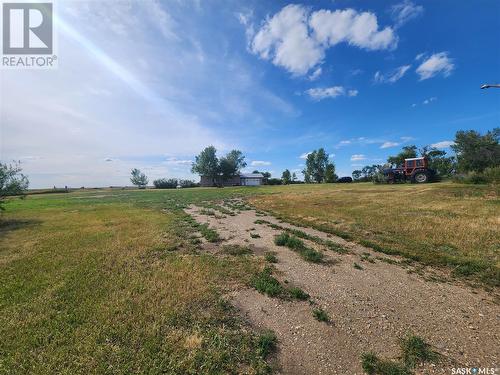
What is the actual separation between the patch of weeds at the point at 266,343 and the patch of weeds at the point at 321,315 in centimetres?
91

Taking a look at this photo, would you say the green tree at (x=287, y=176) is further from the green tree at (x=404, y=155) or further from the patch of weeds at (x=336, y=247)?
the patch of weeds at (x=336, y=247)

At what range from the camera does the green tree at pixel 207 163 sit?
263 ft

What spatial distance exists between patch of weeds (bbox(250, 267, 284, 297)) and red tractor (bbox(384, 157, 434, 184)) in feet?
113

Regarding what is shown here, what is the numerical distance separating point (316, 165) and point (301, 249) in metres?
90.8

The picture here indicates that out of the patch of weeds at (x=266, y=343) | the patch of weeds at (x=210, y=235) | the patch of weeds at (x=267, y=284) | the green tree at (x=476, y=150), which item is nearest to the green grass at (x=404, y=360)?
the patch of weeds at (x=266, y=343)

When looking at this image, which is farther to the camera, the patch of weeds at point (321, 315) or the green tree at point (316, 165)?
the green tree at point (316, 165)

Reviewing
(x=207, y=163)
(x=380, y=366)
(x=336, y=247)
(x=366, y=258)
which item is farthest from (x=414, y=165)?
(x=207, y=163)

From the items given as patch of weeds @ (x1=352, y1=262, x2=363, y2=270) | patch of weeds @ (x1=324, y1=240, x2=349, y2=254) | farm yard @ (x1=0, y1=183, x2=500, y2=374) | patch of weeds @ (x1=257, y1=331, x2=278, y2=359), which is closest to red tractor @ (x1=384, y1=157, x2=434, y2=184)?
farm yard @ (x1=0, y1=183, x2=500, y2=374)

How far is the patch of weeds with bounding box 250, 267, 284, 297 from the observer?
4.87 m

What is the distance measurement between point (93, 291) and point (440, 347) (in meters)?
6.32

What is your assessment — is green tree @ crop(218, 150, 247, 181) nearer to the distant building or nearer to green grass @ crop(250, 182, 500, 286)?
the distant building

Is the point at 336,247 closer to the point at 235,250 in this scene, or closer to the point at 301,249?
the point at 301,249

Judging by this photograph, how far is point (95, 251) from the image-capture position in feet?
25.2

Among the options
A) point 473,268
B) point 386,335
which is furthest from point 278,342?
point 473,268
